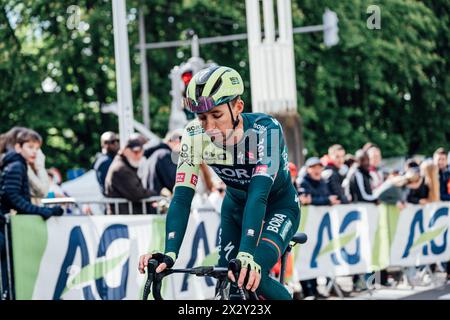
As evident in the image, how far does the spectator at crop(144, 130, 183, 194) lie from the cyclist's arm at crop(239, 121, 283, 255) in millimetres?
5698

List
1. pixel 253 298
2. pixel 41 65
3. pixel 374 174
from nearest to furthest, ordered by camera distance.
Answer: pixel 253 298, pixel 374 174, pixel 41 65

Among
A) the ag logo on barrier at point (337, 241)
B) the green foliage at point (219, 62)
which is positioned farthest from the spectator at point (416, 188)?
the green foliage at point (219, 62)

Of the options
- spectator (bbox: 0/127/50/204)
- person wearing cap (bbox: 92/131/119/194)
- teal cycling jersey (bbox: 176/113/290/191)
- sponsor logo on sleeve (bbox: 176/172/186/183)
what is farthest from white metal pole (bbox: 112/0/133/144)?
sponsor logo on sleeve (bbox: 176/172/186/183)

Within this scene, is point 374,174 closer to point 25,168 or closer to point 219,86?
point 25,168

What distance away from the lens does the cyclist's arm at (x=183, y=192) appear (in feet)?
18.1

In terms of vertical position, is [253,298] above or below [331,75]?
below

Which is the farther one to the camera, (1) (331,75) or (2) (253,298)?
(1) (331,75)

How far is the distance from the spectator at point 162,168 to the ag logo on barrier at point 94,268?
4.74 ft

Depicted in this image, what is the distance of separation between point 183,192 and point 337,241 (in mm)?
8233

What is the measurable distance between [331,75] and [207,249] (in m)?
20.2

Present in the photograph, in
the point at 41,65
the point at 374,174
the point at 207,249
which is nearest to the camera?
Result: the point at 207,249
